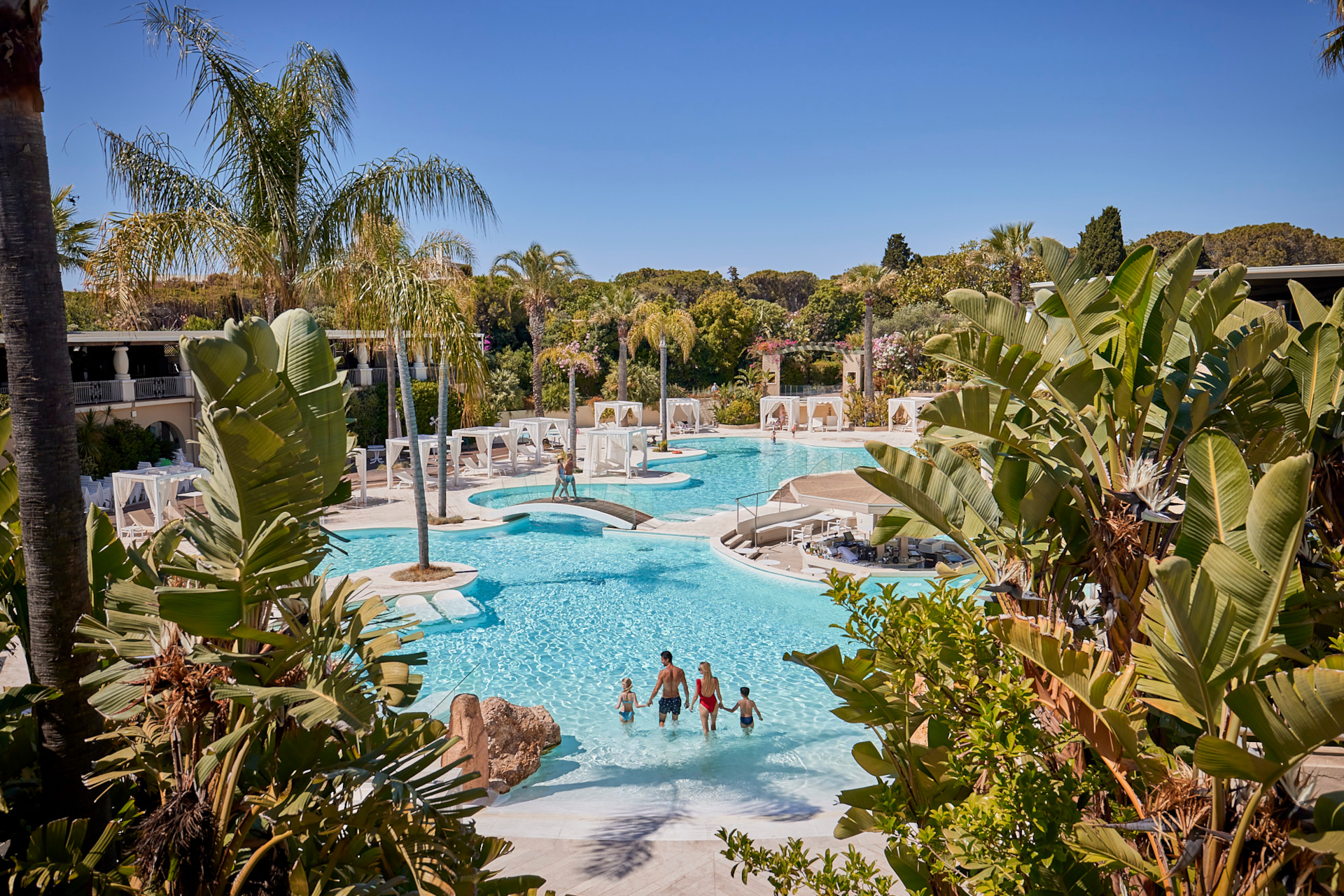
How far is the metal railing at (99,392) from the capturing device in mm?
19500

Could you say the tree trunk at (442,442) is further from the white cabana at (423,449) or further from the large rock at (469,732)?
the large rock at (469,732)

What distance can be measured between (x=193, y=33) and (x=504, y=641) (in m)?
8.67

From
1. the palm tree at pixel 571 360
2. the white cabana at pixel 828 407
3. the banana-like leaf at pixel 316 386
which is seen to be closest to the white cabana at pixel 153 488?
the palm tree at pixel 571 360

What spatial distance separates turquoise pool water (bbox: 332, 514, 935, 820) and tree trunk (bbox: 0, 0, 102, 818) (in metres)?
2.78

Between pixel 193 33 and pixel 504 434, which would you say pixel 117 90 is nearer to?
pixel 193 33

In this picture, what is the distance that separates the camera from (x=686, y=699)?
9.46 metres

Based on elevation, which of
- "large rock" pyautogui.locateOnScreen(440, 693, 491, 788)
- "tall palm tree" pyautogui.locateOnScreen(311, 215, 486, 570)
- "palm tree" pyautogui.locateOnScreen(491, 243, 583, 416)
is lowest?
"large rock" pyautogui.locateOnScreen(440, 693, 491, 788)

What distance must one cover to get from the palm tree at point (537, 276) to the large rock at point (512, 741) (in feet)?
80.4

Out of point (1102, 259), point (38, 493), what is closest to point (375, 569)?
point (38, 493)

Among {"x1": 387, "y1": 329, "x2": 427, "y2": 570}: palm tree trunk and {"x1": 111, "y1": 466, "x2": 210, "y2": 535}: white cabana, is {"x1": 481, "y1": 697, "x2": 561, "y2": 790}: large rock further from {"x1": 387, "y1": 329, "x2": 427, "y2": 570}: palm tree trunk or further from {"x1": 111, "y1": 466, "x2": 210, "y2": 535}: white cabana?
{"x1": 111, "y1": 466, "x2": 210, "y2": 535}: white cabana

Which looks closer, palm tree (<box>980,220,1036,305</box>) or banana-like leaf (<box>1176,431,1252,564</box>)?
banana-like leaf (<box>1176,431,1252,564</box>)

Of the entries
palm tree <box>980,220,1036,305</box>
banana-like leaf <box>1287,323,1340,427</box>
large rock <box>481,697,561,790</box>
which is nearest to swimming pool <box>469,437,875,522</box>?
palm tree <box>980,220,1036,305</box>

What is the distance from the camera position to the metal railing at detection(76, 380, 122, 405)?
1950 centimetres

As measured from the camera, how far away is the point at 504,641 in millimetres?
11742
